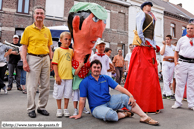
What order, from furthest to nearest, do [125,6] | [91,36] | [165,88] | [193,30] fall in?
[125,6] < [165,88] < [193,30] < [91,36]

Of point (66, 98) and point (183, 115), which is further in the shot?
point (183, 115)

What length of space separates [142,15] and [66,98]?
2253mm

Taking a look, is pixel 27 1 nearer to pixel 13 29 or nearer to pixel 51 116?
pixel 13 29

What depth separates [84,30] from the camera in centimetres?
285

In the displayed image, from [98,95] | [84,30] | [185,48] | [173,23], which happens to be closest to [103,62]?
[98,95]

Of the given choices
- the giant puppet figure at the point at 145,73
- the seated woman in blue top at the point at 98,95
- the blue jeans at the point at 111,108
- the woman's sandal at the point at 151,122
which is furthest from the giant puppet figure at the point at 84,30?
the woman's sandal at the point at 151,122

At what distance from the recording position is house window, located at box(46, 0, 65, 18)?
46.1 feet

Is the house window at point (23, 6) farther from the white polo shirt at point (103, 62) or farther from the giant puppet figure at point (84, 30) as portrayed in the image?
the giant puppet figure at point (84, 30)

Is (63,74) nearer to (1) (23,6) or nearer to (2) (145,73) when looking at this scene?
(2) (145,73)

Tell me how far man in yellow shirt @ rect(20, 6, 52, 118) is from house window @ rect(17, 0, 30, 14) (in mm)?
11421

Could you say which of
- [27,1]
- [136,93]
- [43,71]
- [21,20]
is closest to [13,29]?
[21,20]

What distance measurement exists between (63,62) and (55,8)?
12.5 metres

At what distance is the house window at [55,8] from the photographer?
14.1 m

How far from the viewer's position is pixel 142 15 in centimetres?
351
